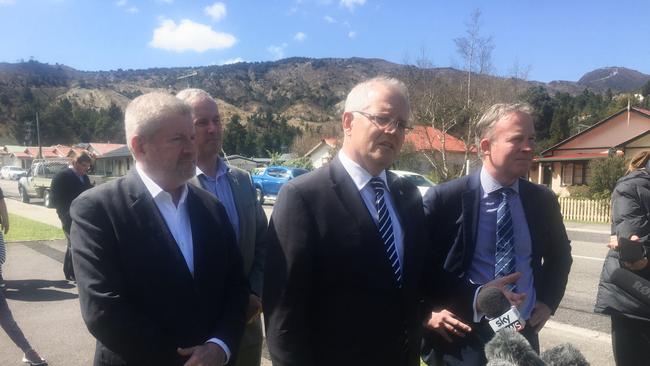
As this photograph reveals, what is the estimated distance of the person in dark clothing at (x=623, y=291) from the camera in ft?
10.5

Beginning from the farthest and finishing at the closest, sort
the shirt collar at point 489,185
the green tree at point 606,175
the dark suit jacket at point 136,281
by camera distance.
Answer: the green tree at point 606,175 → the shirt collar at point 489,185 → the dark suit jacket at point 136,281

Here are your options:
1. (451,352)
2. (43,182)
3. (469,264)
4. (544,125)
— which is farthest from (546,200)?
(544,125)

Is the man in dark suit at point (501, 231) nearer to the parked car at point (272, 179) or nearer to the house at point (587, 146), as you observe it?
the parked car at point (272, 179)

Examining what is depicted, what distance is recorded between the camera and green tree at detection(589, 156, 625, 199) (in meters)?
20.1

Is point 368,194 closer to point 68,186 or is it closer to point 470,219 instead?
point 470,219

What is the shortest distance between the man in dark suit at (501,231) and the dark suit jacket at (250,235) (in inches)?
40.0

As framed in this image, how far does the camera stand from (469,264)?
103 inches

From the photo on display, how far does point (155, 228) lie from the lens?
2.04 metres

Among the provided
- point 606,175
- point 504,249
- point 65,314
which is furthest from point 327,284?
point 606,175

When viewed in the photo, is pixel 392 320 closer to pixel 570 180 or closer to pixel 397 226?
pixel 397 226

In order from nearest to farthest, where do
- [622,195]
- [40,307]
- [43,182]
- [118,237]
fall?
1. [118,237]
2. [622,195]
3. [40,307]
4. [43,182]

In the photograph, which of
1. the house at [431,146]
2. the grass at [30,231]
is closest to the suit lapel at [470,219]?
the grass at [30,231]

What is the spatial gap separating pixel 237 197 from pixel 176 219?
0.75 meters

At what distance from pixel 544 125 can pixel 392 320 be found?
60.5 m
